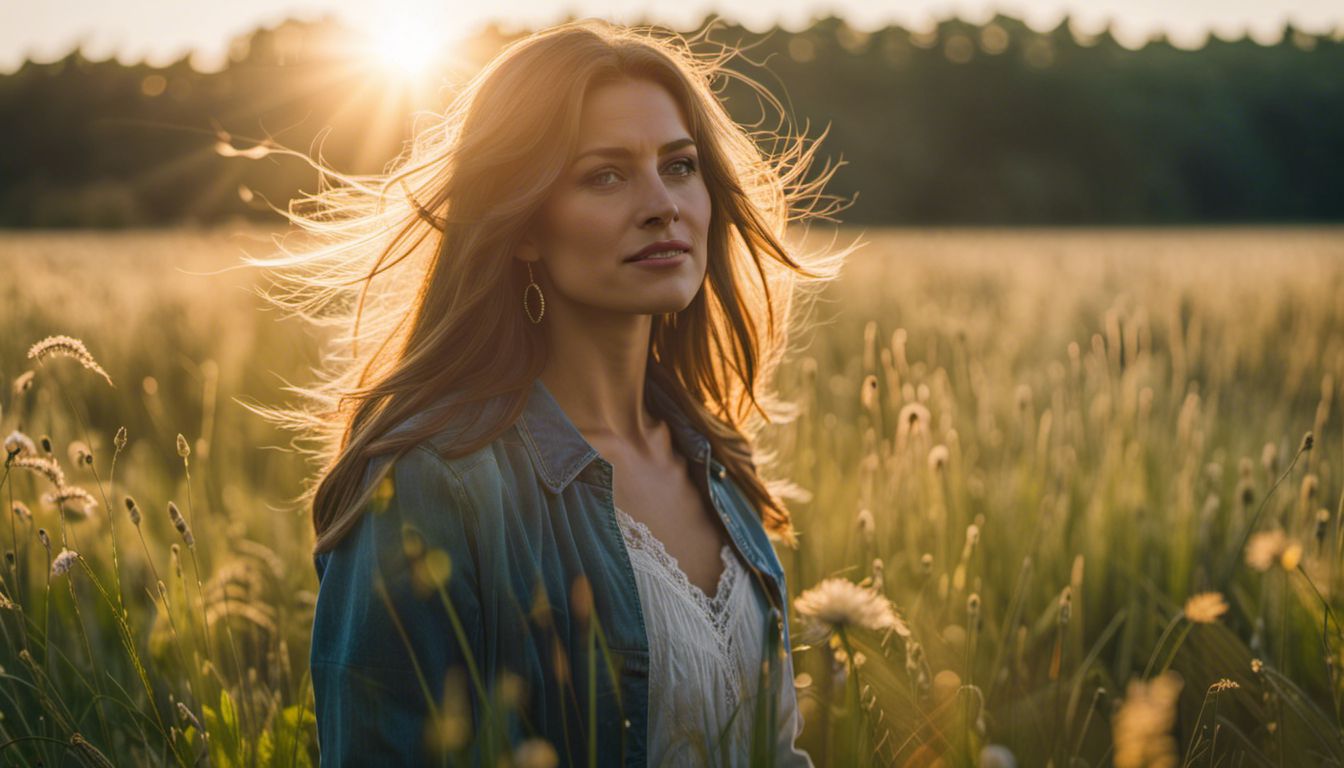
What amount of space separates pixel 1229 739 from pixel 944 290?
7.39 metres

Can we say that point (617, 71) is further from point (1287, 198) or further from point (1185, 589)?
point (1287, 198)

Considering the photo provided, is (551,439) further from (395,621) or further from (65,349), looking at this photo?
(65,349)

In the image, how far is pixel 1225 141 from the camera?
52.5 m

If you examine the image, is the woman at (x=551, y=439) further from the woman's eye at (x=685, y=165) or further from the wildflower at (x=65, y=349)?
the wildflower at (x=65, y=349)

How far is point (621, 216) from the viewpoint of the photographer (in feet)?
6.18

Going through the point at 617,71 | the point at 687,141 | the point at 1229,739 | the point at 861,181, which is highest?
the point at 861,181

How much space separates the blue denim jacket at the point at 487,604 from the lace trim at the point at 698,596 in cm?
8

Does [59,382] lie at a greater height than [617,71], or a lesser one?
lesser

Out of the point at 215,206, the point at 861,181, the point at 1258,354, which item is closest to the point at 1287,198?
the point at 861,181

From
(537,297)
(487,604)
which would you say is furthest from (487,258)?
(487,604)

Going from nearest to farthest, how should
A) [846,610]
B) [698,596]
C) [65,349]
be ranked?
[846,610] < [65,349] < [698,596]

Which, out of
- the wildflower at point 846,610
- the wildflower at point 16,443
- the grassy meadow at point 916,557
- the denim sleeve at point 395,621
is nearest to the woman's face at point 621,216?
the denim sleeve at point 395,621

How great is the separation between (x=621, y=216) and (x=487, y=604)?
731mm

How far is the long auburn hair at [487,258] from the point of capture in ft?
5.93
